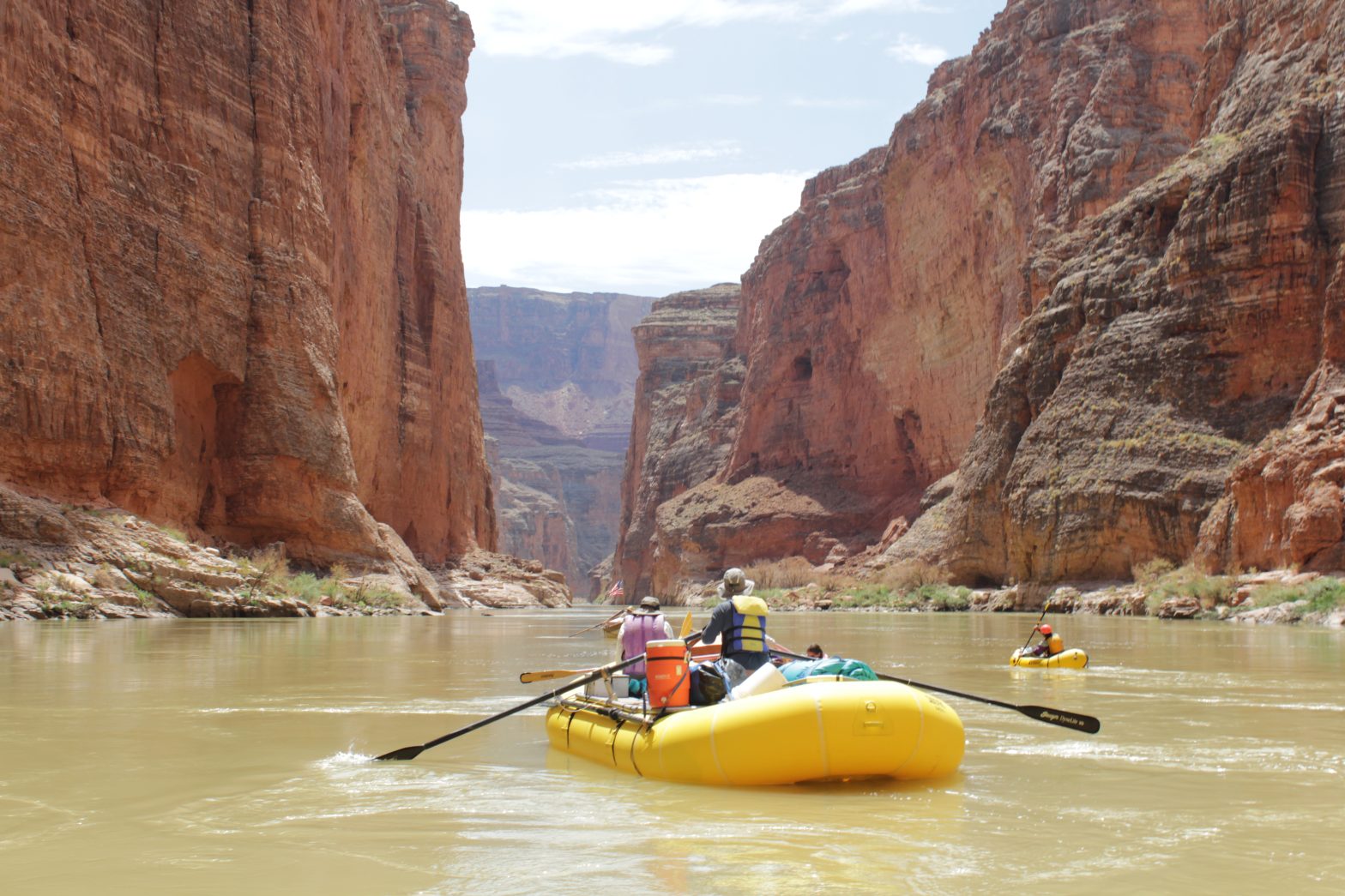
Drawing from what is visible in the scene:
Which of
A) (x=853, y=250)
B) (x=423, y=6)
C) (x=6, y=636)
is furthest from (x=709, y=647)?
(x=853, y=250)

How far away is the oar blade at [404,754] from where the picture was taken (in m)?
8.95

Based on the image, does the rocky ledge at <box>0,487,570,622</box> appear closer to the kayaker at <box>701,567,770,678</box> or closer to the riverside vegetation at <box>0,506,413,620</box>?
the riverside vegetation at <box>0,506,413,620</box>

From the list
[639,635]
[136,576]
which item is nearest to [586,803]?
[639,635]

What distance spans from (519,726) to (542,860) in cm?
565

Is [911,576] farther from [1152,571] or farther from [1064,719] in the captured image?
[1064,719]

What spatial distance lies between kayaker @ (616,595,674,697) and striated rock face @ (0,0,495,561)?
22.6 meters

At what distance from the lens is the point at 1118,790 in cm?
779

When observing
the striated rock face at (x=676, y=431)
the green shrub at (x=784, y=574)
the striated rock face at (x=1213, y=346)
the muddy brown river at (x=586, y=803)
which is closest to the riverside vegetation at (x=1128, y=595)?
the striated rock face at (x=1213, y=346)

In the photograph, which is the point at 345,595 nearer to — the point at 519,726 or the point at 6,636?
the point at 6,636

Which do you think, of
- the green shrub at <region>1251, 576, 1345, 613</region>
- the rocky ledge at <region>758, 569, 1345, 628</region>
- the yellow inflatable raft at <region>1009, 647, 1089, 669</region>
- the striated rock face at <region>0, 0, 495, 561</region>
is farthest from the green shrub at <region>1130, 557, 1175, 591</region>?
the striated rock face at <region>0, 0, 495, 561</region>

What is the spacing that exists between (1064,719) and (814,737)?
8.11 feet

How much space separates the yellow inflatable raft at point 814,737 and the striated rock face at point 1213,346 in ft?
83.9

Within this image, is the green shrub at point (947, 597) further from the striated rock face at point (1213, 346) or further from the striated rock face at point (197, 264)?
the striated rock face at point (197, 264)

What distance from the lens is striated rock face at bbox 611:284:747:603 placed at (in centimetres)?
9588
